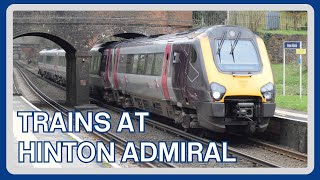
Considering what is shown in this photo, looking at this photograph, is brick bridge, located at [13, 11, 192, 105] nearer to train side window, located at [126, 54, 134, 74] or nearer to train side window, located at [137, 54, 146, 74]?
train side window, located at [126, 54, 134, 74]

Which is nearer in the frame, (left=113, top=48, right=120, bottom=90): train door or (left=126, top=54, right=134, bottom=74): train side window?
(left=126, top=54, right=134, bottom=74): train side window

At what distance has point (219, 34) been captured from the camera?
547 inches

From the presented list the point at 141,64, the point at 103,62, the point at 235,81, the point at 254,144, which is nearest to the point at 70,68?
the point at 103,62

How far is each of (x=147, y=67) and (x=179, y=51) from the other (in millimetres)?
2793

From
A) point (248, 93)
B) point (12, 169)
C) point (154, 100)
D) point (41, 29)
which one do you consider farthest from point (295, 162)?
point (41, 29)

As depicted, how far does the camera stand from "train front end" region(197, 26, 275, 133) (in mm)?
13383

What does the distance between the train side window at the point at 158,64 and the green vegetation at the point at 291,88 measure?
195 inches

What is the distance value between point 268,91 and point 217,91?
1286 mm

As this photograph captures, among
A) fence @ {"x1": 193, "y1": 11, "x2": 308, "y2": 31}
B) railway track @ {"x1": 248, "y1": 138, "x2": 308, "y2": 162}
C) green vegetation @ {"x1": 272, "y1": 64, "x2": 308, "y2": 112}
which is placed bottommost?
railway track @ {"x1": 248, "y1": 138, "x2": 308, "y2": 162}

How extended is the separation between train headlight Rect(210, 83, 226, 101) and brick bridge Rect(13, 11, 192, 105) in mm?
10993

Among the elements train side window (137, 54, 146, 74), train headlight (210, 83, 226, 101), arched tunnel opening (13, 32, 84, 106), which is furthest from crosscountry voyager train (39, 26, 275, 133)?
arched tunnel opening (13, 32, 84, 106)

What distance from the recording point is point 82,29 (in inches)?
1009

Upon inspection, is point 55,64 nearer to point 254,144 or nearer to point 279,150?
point 254,144

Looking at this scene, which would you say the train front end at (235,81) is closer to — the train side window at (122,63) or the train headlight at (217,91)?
the train headlight at (217,91)
